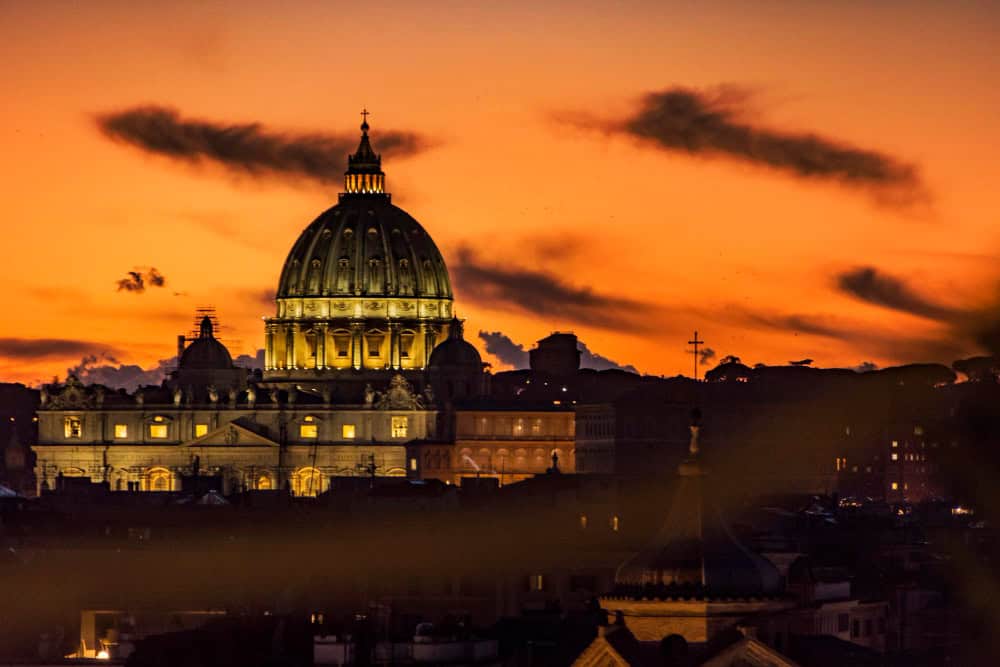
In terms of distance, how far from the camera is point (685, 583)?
105 ft

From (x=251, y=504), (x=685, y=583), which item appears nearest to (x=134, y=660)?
(x=685, y=583)

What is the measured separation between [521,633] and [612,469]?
145 m

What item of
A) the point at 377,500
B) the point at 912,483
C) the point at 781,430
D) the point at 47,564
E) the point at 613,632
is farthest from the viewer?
the point at 912,483

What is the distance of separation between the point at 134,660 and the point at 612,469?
144m

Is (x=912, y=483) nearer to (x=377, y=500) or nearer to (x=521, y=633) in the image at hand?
(x=377, y=500)

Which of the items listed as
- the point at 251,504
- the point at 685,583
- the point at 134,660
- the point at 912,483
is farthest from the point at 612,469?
the point at 685,583

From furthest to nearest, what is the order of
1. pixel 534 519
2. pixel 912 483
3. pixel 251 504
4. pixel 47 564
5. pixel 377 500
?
pixel 912 483 < pixel 251 504 < pixel 377 500 < pixel 534 519 < pixel 47 564

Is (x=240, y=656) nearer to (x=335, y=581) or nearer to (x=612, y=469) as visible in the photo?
(x=335, y=581)

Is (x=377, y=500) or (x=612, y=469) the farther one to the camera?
(x=612, y=469)

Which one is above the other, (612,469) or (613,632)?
(612,469)

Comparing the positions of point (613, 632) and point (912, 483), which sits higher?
point (912, 483)

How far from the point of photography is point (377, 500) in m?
117

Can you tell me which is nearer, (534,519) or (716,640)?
(716,640)

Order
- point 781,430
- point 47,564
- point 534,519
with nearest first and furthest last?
point 47,564
point 534,519
point 781,430
